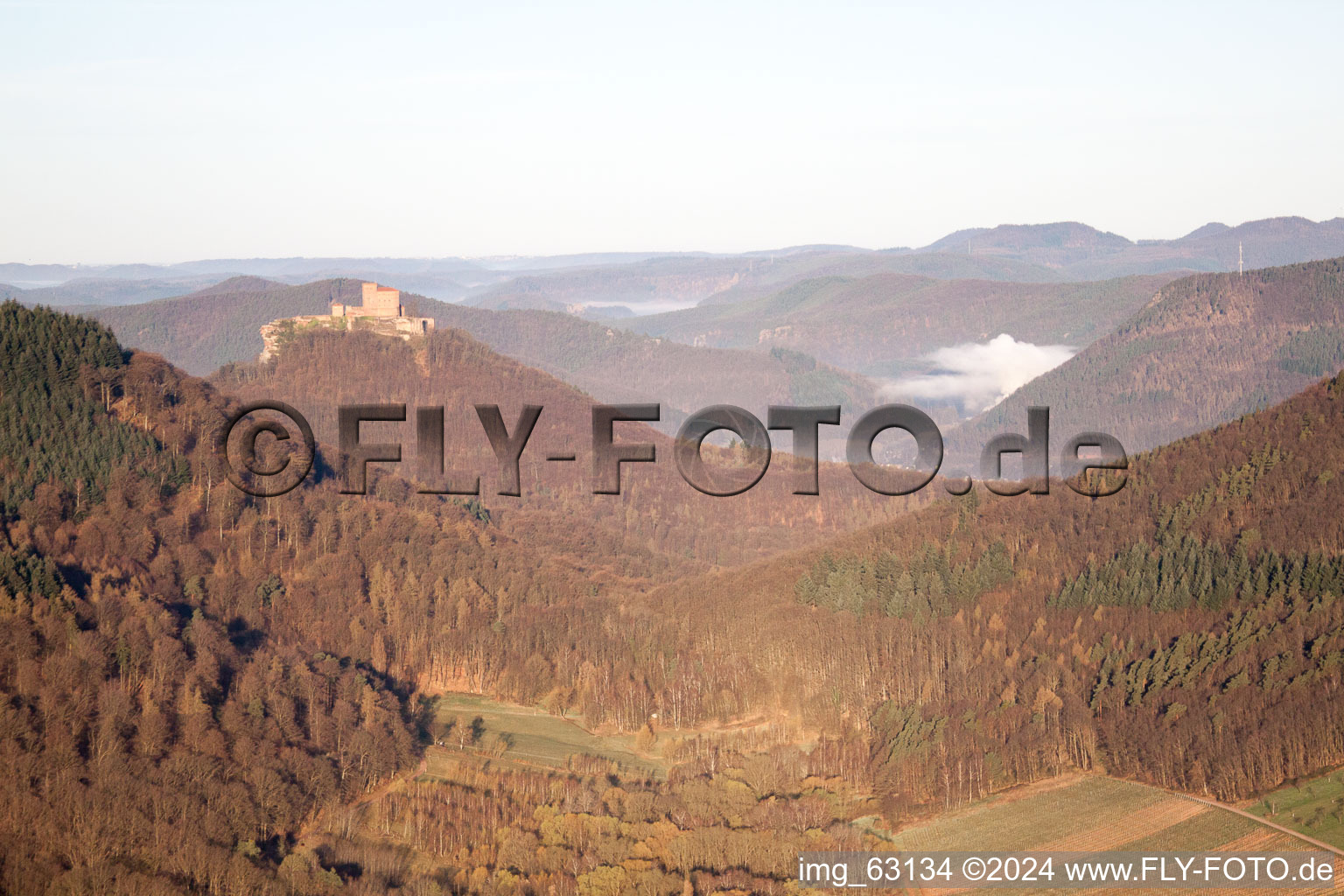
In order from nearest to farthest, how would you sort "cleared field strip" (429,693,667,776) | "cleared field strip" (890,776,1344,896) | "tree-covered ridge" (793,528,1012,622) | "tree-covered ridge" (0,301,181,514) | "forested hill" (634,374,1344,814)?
"cleared field strip" (890,776,1344,896) → "forested hill" (634,374,1344,814) → "cleared field strip" (429,693,667,776) → "tree-covered ridge" (0,301,181,514) → "tree-covered ridge" (793,528,1012,622)

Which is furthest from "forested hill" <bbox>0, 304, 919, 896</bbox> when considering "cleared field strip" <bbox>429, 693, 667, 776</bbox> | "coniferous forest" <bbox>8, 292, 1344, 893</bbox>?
"cleared field strip" <bbox>429, 693, 667, 776</bbox>

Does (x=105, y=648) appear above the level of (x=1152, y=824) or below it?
above

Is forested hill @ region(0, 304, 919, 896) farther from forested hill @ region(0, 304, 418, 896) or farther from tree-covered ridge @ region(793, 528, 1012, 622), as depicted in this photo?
tree-covered ridge @ region(793, 528, 1012, 622)

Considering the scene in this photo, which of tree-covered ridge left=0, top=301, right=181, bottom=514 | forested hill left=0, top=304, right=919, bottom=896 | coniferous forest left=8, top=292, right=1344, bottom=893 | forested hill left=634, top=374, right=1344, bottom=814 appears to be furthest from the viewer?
tree-covered ridge left=0, top=301, right=181, bottom=514

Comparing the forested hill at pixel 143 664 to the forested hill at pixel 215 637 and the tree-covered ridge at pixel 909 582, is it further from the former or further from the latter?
the tree-covered ridge at pixel 909 582

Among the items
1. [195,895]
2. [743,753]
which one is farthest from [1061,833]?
[195,895]

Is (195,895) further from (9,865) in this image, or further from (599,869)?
(599,869)
